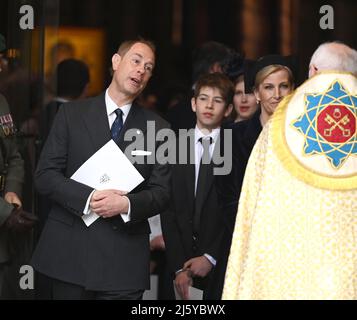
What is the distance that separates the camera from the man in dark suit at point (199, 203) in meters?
7.07

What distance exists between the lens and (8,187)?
6836 millimetres

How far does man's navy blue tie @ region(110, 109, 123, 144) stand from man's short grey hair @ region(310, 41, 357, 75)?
1.17 m

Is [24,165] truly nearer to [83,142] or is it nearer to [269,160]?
[83,142]

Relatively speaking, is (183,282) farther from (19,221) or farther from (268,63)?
(268,63)

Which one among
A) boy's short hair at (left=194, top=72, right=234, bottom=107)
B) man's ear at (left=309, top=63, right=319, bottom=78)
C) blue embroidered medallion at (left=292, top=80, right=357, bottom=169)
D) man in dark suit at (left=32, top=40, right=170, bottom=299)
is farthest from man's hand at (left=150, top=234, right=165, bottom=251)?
blue embroidered medallion at (left=292, top=80, right=357, bottom=169)

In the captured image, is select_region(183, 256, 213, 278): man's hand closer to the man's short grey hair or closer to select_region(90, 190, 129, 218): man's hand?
select_region(90, 190, 129, 218): man's hand

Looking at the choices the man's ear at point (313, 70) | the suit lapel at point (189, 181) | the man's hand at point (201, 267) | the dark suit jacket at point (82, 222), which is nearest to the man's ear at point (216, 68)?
the suit lapel at point (189, 181)

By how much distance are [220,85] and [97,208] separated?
152 centimetres

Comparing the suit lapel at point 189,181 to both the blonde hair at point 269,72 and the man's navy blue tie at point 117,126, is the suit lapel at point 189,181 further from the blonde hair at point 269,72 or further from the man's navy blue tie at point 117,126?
the man's navy blue tie at point 117,126

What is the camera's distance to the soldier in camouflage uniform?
6.64 meters

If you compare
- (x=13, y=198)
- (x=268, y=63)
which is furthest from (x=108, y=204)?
(x=268, y=63)

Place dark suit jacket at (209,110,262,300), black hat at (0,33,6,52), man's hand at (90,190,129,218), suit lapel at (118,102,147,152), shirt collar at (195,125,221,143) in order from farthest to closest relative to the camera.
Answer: shirt collar at (195,125,221,143) → black hat at (0,33,6,52) → dark suit jacket at (209,110,262,300) → suit lapel at (118,102,147,152) → man's hand at (90,190,129,218)

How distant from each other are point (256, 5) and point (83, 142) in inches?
305

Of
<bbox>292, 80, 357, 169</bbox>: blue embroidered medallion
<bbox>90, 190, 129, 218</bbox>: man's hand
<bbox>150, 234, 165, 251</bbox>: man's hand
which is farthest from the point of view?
<bbox>150, 234, 165, 251</bbox>: man's hand
